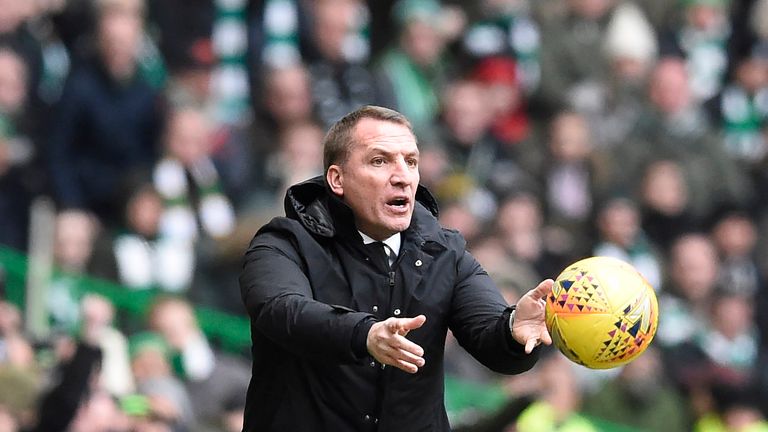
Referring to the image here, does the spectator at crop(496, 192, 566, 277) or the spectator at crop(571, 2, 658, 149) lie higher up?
the spectator at crop(571, 2, 658, 149)

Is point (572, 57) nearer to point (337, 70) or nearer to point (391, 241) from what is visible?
point (337, 70)

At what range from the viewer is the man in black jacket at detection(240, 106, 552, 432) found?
19.4ft

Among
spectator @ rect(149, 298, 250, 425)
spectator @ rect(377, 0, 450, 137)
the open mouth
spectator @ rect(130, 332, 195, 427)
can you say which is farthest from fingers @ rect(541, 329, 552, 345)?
spectator @ rect(377, 0, 450, 137)

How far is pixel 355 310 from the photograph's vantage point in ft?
19.7

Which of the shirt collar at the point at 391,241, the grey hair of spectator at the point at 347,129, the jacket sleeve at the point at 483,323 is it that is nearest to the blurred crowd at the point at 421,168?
the jacket sleeve at the point at 483,323

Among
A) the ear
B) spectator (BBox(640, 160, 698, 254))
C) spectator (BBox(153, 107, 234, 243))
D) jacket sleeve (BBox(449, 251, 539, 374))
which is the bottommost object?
spectator (BBox(640, 160, 698, 254))

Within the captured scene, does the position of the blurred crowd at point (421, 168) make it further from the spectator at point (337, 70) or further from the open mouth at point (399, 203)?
the open mouth at point (399, 203)

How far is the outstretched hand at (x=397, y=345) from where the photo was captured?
5.37m

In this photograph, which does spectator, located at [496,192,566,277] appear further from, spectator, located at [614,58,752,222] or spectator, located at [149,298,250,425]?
spectator, located at [149,298,250,425]

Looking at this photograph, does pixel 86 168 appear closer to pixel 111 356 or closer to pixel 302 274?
pixel 111 356

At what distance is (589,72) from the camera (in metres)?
16.1

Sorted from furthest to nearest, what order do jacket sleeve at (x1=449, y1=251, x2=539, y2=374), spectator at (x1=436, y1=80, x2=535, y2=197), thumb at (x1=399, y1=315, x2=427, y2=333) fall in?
spectator at (x1=436, y1=80, x2=535, y2=197), jacket sleeve at (x1=449, y1=251, x2=539, y2=374), thumb at (x1=399, y1=315, x2=427, y2=333)

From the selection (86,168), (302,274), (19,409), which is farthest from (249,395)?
(86,168)

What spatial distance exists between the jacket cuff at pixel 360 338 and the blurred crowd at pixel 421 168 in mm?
3602
